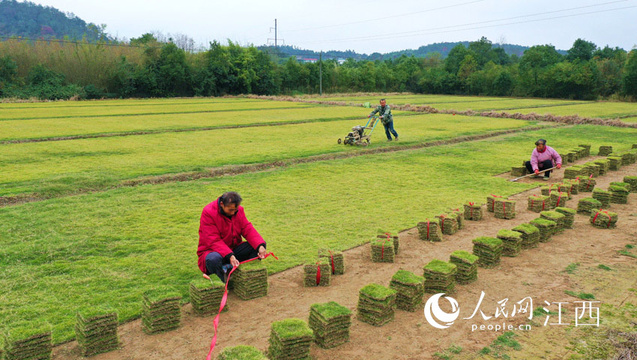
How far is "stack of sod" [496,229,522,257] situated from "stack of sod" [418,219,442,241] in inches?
50.4

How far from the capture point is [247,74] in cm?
7706

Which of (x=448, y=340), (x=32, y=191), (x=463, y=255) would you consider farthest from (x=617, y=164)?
(x=32, y=191)

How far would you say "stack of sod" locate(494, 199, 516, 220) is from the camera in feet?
36.3

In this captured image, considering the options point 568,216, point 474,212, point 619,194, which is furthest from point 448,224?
point 619,194

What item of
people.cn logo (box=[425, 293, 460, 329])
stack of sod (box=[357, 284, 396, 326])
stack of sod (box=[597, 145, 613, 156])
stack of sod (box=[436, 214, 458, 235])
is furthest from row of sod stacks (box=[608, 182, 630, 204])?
stack of sod (box=[357, 284, 396, 326])

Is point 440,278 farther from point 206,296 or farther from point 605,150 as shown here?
point 605,150

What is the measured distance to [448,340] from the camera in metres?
5.77

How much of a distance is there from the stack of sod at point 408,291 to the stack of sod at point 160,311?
3232 mm

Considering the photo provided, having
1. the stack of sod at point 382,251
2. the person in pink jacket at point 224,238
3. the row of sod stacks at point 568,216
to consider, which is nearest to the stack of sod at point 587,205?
the row of sod stacks at point 568,216

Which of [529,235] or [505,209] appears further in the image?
[505,209]

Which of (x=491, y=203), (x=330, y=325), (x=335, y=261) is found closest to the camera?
(x=330, y=325)

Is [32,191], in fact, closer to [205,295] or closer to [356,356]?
[205,295]

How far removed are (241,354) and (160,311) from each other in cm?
162

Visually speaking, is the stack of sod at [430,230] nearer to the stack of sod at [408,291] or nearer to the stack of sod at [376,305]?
the stack of sod at [408,291]
